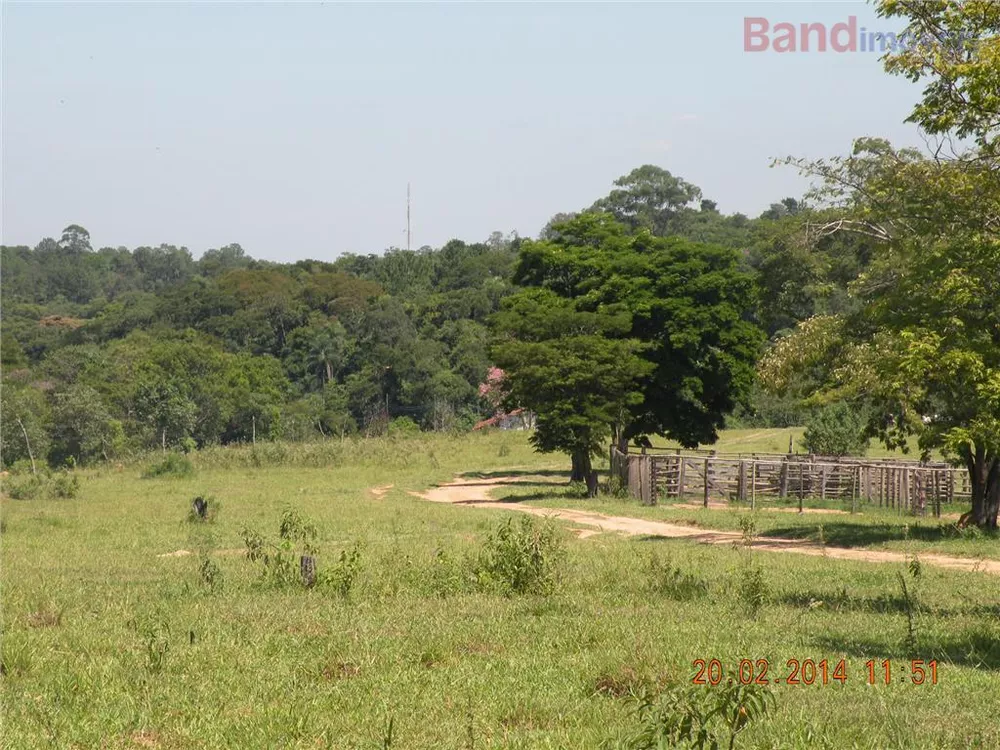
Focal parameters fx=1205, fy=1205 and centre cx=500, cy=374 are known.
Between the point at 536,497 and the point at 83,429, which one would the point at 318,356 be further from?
the point at 536,497

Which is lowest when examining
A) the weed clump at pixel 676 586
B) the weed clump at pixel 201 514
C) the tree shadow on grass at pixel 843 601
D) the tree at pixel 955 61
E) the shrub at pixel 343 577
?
the weed clump at pixel 201 514

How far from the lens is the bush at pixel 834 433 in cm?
4456

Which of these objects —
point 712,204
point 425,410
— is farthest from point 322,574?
point 712,204

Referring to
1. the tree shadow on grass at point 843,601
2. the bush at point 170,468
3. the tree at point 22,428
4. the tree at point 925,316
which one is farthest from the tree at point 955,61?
the tree at point 22,428

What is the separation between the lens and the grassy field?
813 cm

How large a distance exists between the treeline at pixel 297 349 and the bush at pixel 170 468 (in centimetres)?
1610

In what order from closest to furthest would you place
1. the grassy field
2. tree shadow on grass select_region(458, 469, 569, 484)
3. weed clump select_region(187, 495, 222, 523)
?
1. the grassy field
2. weed clump select_region(187, 495, 222, 523)
3. tree shadow on grass select_region(458, 469, 569, 484)

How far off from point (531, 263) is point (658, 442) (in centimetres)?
2278

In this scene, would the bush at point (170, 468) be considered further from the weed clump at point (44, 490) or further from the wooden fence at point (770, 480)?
the wooden fence at point (770, 480)

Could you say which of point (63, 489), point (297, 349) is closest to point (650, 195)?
point (297, 349)

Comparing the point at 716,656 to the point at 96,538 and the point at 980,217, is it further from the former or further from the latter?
the point at 96,538

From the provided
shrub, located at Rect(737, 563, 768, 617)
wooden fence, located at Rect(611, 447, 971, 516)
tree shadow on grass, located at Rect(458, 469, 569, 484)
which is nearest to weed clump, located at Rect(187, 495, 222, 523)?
wooden fence, located at Rect(611, 447, 971, 516)

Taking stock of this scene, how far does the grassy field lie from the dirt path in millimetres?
1162

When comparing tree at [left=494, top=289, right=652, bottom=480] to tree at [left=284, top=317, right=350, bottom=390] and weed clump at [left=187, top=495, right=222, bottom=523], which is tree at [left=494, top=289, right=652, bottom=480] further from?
tree at [left=284, top=317, right=350, bottom=390]
